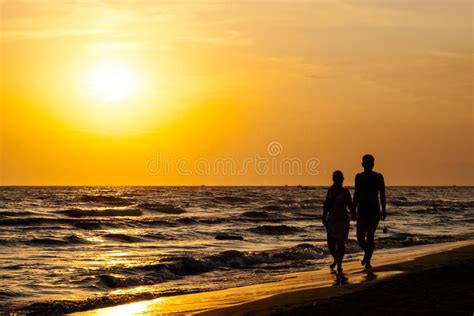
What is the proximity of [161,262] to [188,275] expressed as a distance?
1.40m

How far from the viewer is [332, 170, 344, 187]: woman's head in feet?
46.0

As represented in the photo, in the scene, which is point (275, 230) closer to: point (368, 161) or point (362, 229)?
point (362, 229)

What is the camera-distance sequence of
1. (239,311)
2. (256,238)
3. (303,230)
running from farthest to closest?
(303,230)
(256,238)
(239,311)

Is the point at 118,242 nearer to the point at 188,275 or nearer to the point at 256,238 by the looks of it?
the point at 256,238

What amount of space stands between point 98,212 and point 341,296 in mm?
49525

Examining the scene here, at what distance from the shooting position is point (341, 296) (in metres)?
10.6

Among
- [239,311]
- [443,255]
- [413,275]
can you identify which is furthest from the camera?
[443,255]

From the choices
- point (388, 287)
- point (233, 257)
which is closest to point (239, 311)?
point (388, 287)

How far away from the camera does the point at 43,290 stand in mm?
14758

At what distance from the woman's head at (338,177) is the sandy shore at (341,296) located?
1.77 m

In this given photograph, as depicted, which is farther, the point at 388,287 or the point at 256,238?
the point at 256,238

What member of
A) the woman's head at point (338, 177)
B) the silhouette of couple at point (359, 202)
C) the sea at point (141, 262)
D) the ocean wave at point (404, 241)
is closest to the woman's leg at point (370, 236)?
the silhouette of couple at point (359, 202)

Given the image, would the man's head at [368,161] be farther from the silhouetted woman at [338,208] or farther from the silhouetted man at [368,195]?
the silhouetted woman at [338,208]

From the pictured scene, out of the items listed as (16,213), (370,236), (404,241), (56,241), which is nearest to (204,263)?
(370,236)
